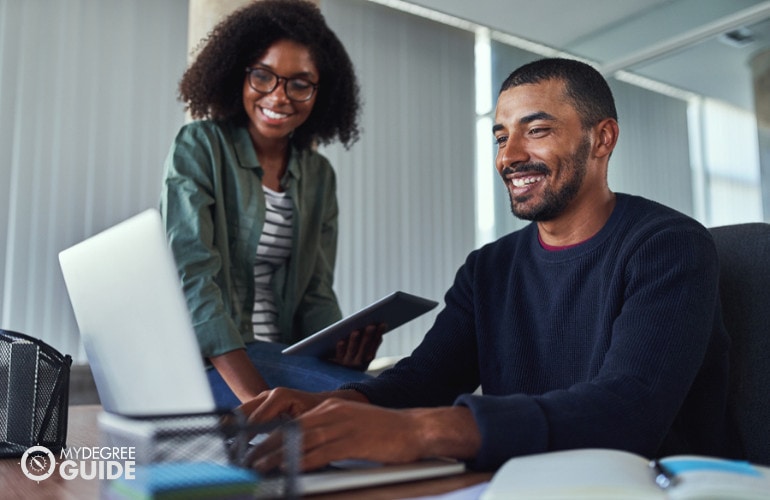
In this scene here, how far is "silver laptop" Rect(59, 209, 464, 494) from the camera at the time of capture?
2.26 feet

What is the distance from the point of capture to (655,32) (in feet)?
14.5

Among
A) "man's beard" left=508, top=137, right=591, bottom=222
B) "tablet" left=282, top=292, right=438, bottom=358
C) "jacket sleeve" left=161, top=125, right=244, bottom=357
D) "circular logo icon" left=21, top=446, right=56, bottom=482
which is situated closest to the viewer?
"circular logo icon" left=21, top=446, right=56, bottom=482

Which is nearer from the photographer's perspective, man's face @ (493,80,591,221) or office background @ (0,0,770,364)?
man's face @ (493,80,591,221)

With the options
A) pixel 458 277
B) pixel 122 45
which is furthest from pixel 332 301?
pixel 122 45

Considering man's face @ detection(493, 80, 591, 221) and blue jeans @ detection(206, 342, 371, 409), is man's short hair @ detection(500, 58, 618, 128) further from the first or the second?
blue jeans @ detection(206, 342, 371, 409)

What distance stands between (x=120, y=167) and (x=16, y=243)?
0.58 meters

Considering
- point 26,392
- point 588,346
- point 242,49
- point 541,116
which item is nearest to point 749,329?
point 588,346

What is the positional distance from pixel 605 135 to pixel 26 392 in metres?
0.97

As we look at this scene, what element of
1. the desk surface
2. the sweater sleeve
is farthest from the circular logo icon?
the sweater sleeve

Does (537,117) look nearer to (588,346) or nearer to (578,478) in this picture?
(588,346)

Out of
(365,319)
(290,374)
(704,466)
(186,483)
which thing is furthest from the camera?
(290,374)

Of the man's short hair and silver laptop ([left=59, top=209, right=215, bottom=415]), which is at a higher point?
the man's short hair

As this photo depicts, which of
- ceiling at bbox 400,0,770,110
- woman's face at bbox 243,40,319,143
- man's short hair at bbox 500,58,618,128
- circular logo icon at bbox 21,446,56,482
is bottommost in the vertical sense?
circular logo icon at bbox 21,446,56,482

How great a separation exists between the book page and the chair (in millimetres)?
596
